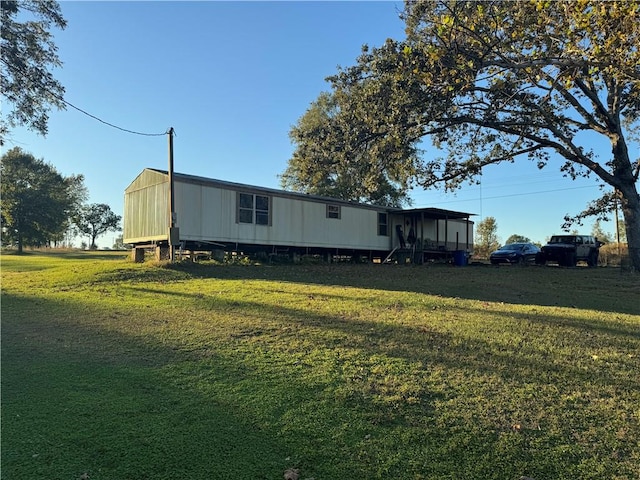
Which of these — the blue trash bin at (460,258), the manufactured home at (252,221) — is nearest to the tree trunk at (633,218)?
the manufactured home at (252,221)

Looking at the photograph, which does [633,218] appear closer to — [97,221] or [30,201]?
[30,201]

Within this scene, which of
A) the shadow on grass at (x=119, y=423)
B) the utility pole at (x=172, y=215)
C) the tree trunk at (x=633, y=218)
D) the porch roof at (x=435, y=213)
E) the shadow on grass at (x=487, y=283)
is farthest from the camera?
the porch roof at (x=435, y=213)

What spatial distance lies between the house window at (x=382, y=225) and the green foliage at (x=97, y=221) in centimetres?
5346

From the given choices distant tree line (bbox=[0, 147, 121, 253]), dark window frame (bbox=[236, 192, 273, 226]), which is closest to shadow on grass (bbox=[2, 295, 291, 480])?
dark window frame (bbox=[236, 192, 273, 226])

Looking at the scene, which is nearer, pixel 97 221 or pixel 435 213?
pixel 435 213

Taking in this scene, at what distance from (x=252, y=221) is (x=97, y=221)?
56923 millimetres

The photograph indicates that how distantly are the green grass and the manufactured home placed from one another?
7.80 m

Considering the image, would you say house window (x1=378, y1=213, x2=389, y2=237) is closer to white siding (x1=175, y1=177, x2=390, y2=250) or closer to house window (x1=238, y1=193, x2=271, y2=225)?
white siding (x1=175, y1=177, x2=390, y2=250)

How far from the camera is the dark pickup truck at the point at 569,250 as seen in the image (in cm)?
2264

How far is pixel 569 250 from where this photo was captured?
22.5m

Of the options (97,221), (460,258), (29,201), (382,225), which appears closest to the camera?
(382,225)

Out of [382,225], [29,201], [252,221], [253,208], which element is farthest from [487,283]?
[29,201]

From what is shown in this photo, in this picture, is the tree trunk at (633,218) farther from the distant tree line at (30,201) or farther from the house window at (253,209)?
the distant tree line at (30,201)

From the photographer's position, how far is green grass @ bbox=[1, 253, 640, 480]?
2.96 meters
